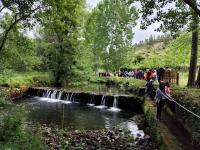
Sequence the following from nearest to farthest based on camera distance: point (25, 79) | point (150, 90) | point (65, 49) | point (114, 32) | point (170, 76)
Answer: point (150, 90)
point (170, 76)
point (65, 49)
point (25, 79)
point (114, 32)

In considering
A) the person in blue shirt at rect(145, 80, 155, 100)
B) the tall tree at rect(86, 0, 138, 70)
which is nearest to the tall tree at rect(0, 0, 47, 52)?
the person in blue shirt at rect(145, 80, 155, 100)

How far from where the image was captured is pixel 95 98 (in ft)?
99.0

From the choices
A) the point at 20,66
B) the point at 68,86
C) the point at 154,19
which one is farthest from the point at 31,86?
the point at 154,19

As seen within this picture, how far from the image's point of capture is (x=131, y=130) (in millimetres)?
18625

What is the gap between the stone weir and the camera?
27003 mm

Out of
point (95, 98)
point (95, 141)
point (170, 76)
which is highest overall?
point (170, 76)

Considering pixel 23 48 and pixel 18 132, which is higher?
pixel 23 48

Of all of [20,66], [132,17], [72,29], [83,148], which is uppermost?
[132,17]

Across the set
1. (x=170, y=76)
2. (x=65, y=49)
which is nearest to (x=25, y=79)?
(x=65, y=49)

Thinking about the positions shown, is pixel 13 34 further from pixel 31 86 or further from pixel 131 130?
pixel 31 86

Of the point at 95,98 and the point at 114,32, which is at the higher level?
the point at 114,32

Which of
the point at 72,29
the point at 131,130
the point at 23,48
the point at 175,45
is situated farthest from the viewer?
the point at 72,29

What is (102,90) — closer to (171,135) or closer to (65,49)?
(65,49)

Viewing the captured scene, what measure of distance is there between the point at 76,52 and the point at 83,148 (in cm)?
2459
